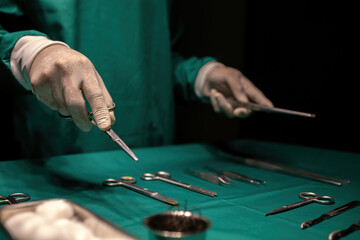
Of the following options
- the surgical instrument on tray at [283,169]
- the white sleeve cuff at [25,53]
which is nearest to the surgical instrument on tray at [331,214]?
the surgical instrument on tray at [283,169]

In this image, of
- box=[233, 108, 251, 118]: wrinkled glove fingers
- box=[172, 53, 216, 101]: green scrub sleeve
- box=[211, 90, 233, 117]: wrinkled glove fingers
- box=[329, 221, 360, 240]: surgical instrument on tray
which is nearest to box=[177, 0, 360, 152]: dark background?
box=[172, 53, 216, 101]: green scrub sleeve

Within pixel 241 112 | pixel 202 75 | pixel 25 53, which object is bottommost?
pixel 241 112

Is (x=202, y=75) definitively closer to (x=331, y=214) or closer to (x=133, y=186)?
(x=133, y=186)

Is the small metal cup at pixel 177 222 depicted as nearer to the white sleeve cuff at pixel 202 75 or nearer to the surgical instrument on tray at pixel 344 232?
the surgical instrument on tray at pixel 344 232

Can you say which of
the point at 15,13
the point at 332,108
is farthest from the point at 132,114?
the point at 332,108

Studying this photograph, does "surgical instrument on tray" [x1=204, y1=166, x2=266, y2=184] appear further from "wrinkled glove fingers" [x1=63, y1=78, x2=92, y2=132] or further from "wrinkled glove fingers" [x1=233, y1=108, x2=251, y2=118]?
"wrinkled glove fingers" [x1=63, y1=78, x2=92, y2=132]

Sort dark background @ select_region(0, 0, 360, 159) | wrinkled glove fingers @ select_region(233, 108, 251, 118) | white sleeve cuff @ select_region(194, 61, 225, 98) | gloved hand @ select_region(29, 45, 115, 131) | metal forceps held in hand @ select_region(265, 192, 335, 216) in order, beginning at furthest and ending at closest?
dark background @ select_region(0, 0, 360, 159) < white sleeve cuff @ select_region(194, 61, 225, 98) < wrinkled glove fingers @ select_region(233, 108, 251, 118) < gloved hand @ select_region(29, 45, 115, 131) < metal forceps held in hand @ select_region(265, 192, 335, 216)

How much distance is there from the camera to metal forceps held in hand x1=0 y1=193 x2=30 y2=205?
2.73 ft

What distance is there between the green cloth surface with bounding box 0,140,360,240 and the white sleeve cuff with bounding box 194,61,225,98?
0.33 meters

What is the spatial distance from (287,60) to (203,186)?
1.39m

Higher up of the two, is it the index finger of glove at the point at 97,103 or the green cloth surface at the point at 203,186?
the index finger of glove at the point at 97,103

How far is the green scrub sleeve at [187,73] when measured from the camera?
1.84 m

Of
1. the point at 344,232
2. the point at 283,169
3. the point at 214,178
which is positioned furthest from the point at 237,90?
the point at 344,232

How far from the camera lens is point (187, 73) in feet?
6.13
